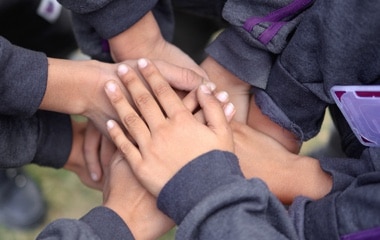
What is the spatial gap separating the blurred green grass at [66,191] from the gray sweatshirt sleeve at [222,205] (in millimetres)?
582

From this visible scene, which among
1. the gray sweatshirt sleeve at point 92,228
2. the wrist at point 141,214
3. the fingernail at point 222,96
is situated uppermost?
the fingernail at point 222,96

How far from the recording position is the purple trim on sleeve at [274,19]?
0.68 m

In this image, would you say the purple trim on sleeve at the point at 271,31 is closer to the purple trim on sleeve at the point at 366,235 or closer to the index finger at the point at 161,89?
the index finger at the point at 161,89

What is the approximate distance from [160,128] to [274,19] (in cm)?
20

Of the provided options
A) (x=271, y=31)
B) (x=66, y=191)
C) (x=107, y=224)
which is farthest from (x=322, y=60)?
(x=66, y=191)

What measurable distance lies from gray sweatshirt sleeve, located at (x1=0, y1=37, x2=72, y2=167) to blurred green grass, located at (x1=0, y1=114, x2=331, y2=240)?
12.3 inches

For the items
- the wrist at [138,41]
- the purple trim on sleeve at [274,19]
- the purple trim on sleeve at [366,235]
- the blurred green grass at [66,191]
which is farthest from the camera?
the blurred green grass at [66,191]

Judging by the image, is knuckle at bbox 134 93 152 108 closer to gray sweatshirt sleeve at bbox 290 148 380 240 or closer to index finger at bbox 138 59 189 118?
index finger at bbox 138 59 189 118

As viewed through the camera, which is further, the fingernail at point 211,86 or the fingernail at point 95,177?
the fingernail at point 95,177

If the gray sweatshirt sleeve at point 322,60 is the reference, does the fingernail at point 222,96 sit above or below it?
below

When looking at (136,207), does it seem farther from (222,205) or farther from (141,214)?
(222,205)

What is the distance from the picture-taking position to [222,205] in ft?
1.87

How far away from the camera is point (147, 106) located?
71 cm

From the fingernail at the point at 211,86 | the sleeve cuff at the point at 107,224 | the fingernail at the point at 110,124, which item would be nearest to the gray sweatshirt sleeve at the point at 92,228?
the sleeve cuff at the point at 107,224
